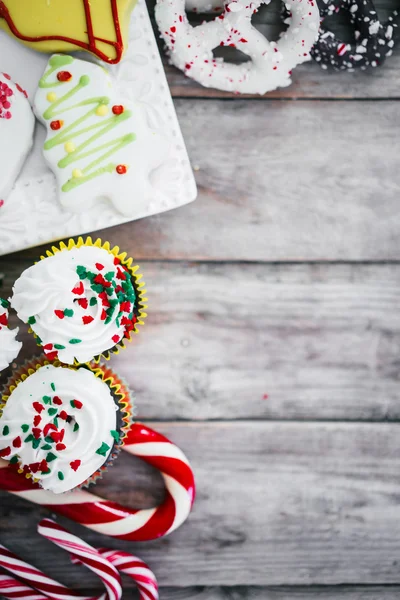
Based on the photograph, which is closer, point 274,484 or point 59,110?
point 59,110

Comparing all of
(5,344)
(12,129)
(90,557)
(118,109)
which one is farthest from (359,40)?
(90,557)

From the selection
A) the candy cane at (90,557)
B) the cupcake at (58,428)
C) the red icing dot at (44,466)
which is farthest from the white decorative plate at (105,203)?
the candy cane at (90,557)

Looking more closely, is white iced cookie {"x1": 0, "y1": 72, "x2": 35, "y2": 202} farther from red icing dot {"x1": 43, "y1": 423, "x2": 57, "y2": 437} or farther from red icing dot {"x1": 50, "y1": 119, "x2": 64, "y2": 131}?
red icing dot {"x1": 43, "y1": 423, "x2": 57, "y2": 437}

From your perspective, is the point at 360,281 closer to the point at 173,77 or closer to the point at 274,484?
the point at 274,484

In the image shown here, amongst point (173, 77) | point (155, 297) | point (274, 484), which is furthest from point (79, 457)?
point (173, 77)

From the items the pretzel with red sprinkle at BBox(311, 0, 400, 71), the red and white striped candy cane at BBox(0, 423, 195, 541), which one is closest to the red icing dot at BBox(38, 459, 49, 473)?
the red and white striped candy cane at BBox(0, 423, 195, 541)

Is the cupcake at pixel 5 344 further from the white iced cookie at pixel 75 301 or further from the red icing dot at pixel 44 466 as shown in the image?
the red icing dot at pixel 44 466
